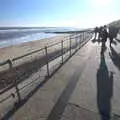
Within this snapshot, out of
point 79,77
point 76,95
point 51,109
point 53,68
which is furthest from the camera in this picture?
point 53,68

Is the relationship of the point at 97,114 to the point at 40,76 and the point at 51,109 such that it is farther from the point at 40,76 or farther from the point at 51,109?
the point at 40,76

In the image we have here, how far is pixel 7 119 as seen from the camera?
354cm

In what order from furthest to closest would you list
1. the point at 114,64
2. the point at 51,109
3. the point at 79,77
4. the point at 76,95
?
the point at 114,64 → the point at 79,77 → the point at 76,95 → the point at 51,109

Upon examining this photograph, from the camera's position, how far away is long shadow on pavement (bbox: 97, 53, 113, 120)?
3.86 meters

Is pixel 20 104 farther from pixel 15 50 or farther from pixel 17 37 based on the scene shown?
pixel 17 37

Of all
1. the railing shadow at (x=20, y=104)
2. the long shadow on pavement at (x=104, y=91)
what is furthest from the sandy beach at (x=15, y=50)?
the long shadow on pavement at (x=104, y=91)

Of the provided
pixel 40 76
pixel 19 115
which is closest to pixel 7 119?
pixel 19 115

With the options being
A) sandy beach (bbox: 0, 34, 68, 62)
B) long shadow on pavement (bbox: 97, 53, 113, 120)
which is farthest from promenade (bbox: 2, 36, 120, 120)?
sandy beach (bbox: 0, 34, 68, 62)

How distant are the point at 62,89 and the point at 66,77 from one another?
123cm

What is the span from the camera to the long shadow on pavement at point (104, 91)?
3.86 metres

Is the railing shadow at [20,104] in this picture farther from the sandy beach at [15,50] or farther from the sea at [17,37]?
the sea at [17,37]

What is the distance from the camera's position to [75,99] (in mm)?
4438

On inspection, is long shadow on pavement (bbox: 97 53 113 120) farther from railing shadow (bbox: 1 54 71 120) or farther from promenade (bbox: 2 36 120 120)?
railing shadow (bbox: 1 54 71 120)

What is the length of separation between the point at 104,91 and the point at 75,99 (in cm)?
108
